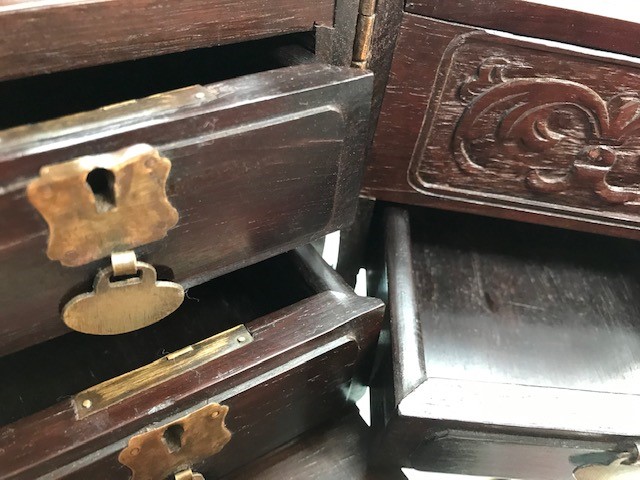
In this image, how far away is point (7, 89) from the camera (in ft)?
2.01

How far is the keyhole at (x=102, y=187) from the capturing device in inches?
15.8

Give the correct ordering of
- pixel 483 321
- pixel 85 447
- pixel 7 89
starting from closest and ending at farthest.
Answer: pixel 85 447
pixel 7 89
pixel 483 321

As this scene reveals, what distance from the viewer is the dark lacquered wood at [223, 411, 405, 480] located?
2.23 feet

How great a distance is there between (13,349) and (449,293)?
53cm

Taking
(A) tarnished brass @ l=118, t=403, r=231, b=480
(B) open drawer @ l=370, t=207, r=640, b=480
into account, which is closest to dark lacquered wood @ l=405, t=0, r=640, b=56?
(B) open drawer @ l=370, t=207, r=640, b=480

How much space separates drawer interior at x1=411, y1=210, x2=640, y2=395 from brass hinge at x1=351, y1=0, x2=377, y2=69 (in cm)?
33

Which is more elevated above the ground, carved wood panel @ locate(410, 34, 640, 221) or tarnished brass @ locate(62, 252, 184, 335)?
carved wood panel @ locate(410, 34, 640, 221)

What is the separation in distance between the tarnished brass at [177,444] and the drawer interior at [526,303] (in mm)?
276

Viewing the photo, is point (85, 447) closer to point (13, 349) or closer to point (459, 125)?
point (13, 349)

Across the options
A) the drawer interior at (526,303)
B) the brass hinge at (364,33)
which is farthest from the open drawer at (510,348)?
the brass hinge at (364,33)

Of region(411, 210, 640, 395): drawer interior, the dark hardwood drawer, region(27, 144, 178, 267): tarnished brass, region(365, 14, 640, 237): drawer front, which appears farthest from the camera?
region(411, 210, 640, 395): drawer interior

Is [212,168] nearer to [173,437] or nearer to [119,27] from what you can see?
[119,27]

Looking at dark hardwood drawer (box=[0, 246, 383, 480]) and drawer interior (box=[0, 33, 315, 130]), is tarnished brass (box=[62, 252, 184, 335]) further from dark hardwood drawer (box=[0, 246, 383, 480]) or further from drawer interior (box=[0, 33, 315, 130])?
drawer interior (box=[0, 33, 315, 130])

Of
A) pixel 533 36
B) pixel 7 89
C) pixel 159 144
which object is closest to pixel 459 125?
pixel 533 36
